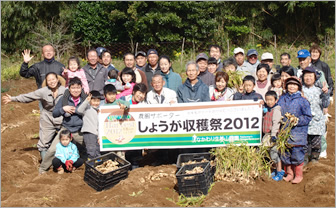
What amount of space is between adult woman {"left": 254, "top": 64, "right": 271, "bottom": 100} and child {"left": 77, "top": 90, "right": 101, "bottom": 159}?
8.71 ft

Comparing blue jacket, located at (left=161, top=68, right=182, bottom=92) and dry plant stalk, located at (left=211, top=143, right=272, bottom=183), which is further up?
blue jacket, located at (left=161, top=68, right=182, bottom=92)

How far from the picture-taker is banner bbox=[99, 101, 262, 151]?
582 cm

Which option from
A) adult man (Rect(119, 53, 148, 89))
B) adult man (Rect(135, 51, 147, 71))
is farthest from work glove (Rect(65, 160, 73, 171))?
adult man (Rect(135, 51, 147, 71))

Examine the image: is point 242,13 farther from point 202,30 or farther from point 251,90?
point 251,90

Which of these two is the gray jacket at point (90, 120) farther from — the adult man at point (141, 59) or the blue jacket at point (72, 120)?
the adult man at point (141, 59)

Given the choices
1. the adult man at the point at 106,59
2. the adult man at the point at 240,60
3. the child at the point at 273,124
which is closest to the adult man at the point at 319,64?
the adult man at the point at 240,60

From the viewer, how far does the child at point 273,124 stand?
221 inches

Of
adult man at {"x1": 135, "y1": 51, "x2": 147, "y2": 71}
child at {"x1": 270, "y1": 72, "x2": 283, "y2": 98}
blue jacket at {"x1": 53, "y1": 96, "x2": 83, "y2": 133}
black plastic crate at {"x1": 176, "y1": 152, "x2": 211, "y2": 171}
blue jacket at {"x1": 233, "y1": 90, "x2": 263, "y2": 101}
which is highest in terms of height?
adult man at {"x1": 135, "y1": 51, "x2": 147, "y2": 71}

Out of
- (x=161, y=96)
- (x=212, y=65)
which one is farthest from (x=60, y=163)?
(x=212, y=65)

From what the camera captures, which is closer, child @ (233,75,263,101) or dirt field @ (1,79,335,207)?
dirt field @ (1,79,335,207)

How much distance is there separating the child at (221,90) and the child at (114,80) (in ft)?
5.07

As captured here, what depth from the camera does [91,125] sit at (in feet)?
19.9

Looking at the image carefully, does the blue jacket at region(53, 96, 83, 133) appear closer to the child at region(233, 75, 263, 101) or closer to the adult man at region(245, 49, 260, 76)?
the child at region(233, 75, 263, 101)

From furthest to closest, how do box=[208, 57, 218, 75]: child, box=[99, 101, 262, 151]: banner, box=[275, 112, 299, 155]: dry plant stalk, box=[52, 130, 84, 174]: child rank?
box=[208, 57, 218, 75]: child
box=[52, 130, 84, 174]: child
box=[99, 101, 262, 151]: banner
box=[275, 112, 299, 155]: dry plant stalk
